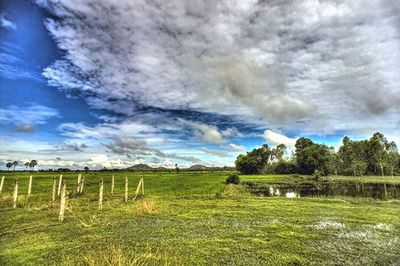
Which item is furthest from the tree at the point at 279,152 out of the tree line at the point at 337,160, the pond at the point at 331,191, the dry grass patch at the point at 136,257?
the dry grass patch at the point at 136,257

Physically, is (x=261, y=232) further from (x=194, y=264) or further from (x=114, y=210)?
(x=114, y=210)

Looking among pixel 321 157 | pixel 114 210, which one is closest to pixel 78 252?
pixel 114 210

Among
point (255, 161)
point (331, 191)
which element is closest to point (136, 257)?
point (331, 191)

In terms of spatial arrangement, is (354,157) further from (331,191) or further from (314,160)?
(331,191)

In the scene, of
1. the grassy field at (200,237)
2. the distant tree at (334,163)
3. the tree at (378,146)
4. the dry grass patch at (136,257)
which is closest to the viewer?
the dry grass patch at (136,257)

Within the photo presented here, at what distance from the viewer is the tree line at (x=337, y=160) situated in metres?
90.1

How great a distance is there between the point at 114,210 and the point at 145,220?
16.2ft

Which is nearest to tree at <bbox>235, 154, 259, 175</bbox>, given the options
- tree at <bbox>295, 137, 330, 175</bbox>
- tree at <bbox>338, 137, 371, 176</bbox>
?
tree at <bbox>295, 137, 330, 175</bbox>

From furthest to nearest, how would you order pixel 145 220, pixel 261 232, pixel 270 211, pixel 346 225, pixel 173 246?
pixel 270 211 → pixel 145 220 → pixel 346 225 → pixel 261 232 → pixel 173 246

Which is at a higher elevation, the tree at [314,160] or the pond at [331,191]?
the tree at [314,160]

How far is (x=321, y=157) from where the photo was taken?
96.8 meters

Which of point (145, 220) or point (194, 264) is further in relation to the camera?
point (145, 220)

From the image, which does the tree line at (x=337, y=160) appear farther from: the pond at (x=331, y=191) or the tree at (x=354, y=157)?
the pond at (x=331, y=191)

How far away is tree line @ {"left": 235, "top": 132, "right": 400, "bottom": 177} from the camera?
3548 inches
